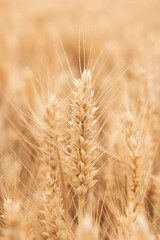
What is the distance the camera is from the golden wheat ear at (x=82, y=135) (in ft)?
1.91

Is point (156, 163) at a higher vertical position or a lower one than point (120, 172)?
lower

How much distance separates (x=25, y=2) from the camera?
4250 mm

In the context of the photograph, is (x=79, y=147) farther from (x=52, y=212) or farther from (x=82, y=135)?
(x=52, y=212)

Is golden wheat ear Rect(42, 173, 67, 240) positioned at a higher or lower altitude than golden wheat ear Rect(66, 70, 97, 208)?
lower

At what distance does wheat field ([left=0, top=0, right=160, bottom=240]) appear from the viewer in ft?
1.95

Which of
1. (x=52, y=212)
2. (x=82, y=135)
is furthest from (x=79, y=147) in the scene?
(x=52, y=212)

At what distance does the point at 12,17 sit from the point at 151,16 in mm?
2010

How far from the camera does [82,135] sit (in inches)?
23.7

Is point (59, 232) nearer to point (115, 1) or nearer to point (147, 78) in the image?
point (147, 78)

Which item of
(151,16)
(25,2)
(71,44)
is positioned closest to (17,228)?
(71,44)

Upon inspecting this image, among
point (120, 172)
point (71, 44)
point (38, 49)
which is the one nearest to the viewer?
point (120, 172)

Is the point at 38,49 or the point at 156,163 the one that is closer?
the point at 156,163

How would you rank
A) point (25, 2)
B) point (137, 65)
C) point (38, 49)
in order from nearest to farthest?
point (137, 65) < point (38, 49) < point (25, 2)

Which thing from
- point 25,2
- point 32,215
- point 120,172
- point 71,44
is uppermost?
point 25,2
